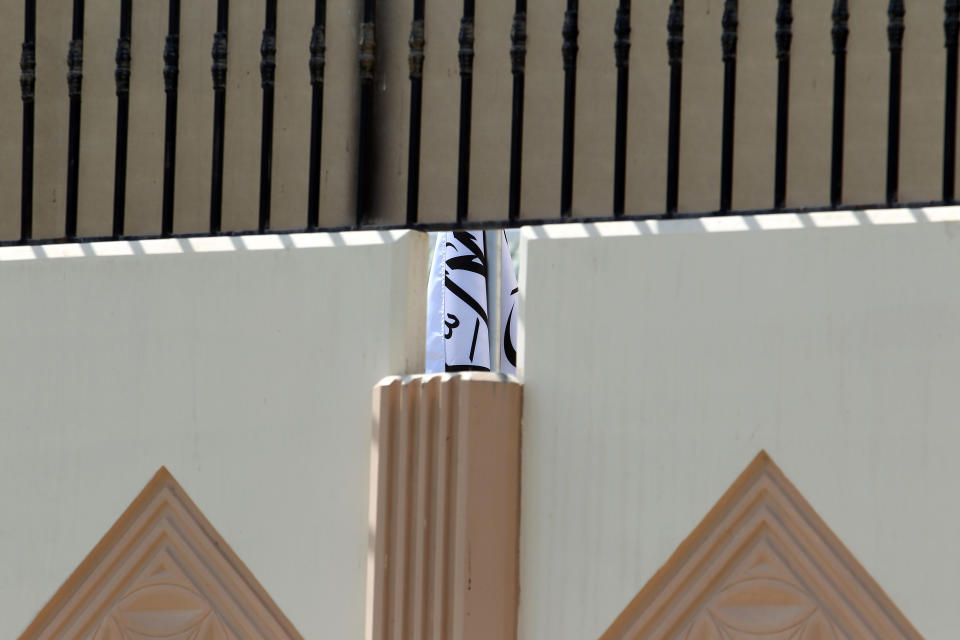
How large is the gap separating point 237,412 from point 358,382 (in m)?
0.35

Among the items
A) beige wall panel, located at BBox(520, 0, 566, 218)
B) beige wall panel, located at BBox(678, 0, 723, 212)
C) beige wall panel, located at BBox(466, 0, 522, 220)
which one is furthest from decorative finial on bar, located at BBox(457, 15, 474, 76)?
beige wall panel, located at BBox(678, 0, 723, 212)

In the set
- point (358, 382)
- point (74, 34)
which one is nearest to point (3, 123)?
point (74, 34)

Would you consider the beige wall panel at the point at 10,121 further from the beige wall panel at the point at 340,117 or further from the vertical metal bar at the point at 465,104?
the vertical metal bar at the point at 465,104

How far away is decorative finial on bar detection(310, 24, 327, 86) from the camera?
4.07 metres

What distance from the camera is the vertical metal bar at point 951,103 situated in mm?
3527

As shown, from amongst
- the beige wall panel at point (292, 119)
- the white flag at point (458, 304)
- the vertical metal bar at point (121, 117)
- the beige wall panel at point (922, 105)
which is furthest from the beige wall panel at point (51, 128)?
the beige wall panel at point (922, 105)

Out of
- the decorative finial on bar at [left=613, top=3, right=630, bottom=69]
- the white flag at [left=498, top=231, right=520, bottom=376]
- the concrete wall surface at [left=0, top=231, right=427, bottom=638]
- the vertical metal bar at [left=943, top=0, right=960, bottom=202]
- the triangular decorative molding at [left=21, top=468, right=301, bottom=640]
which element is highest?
the decorative finial on bar at [left=613, top=3, right=630, bottom=69]

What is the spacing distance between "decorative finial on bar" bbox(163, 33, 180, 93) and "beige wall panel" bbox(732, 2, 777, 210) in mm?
1614

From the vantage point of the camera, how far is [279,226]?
15.2ft

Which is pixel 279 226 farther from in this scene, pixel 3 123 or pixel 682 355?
pixel 682 355

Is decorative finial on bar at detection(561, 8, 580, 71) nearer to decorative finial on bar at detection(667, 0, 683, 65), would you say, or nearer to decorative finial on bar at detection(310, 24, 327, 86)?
decorative finial on bar at detection(667, 0, 683, 65)

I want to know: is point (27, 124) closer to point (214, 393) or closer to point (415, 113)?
point (214, 393)

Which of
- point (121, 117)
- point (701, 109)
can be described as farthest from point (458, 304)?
point (121, 117)

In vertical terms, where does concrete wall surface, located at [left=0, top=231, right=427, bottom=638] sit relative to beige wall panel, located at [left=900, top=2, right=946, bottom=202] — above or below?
below
